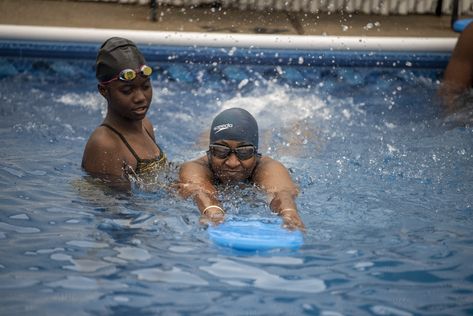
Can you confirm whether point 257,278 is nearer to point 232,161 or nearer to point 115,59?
point 232,161

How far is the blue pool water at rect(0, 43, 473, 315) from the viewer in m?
4.35

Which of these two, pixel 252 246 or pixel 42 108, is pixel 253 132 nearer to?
pixel 252 246

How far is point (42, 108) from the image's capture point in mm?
7723

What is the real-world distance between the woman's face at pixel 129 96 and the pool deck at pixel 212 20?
350cm

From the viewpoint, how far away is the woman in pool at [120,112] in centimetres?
541

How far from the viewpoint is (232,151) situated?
5328 millimetres

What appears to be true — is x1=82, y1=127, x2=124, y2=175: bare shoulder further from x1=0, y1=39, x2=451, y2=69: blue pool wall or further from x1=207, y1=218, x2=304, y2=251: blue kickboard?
x1=0, y1=39, x2=451, y2=69: blue pool wall

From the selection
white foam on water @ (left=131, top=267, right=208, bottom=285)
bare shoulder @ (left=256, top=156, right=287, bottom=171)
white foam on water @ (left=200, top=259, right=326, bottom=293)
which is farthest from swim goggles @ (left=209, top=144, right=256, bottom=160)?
white foam on water @ (left=131, top=267, right=208, bottom=285)

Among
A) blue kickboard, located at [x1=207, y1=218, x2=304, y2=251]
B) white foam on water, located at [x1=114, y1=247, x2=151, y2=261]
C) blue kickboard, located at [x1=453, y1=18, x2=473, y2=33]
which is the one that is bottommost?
white foam on water, located at [x1=114, y1=247, x2=151, y2=261]

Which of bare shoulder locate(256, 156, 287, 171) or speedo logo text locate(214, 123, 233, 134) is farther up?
speedo logo text locate(214, 123, 233, 134)

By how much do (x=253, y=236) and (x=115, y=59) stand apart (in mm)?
1549

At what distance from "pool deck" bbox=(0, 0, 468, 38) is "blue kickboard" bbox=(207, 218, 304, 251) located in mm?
4482

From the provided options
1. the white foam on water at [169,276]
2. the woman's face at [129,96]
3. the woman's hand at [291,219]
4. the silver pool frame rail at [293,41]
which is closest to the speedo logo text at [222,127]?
the woman's face at [129,96]

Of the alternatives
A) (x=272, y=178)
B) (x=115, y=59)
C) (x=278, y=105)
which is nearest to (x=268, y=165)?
(x=272, y=178)
